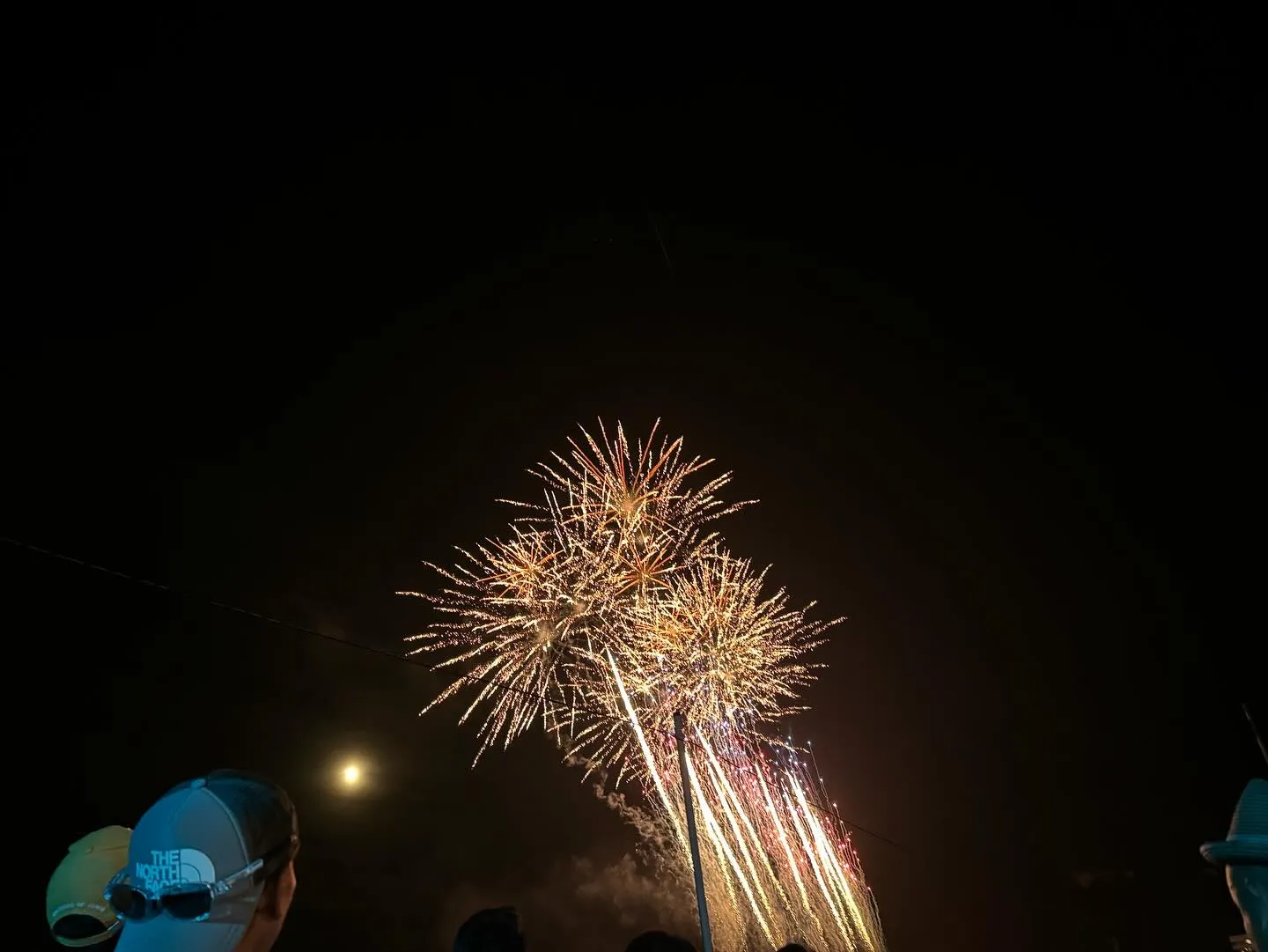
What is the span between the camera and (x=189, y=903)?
203 centimetres

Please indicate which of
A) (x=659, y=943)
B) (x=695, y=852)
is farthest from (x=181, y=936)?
(x=695, y=852)

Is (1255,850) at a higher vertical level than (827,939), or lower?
higher

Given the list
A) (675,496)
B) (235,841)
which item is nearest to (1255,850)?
(235,841)

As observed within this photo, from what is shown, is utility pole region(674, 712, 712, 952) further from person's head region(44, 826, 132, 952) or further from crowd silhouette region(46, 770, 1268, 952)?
crowd silhouette region(46, 770, 1268, 952)

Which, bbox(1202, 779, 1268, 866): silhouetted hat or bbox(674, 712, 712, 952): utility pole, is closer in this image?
bbox(1202, 779, 1268, 866): silhouetted hat

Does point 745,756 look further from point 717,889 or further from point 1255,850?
point 1255,850

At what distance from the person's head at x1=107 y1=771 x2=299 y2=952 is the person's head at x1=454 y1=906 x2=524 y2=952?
1914 millimetres

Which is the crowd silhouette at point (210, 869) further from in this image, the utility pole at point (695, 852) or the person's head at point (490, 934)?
the utility pole at point (695, 852)

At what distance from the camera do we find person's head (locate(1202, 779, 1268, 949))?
3020 millimetres

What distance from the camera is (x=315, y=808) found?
16234 mm

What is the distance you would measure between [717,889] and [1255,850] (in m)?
19.4

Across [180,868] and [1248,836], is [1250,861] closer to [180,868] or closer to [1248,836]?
[1248,836]

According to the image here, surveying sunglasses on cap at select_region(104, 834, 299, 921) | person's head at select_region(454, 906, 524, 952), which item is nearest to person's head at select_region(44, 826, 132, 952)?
sunglasses on cap at select_region(104, 834, 299, 921)

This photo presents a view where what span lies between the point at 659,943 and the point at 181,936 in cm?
282
